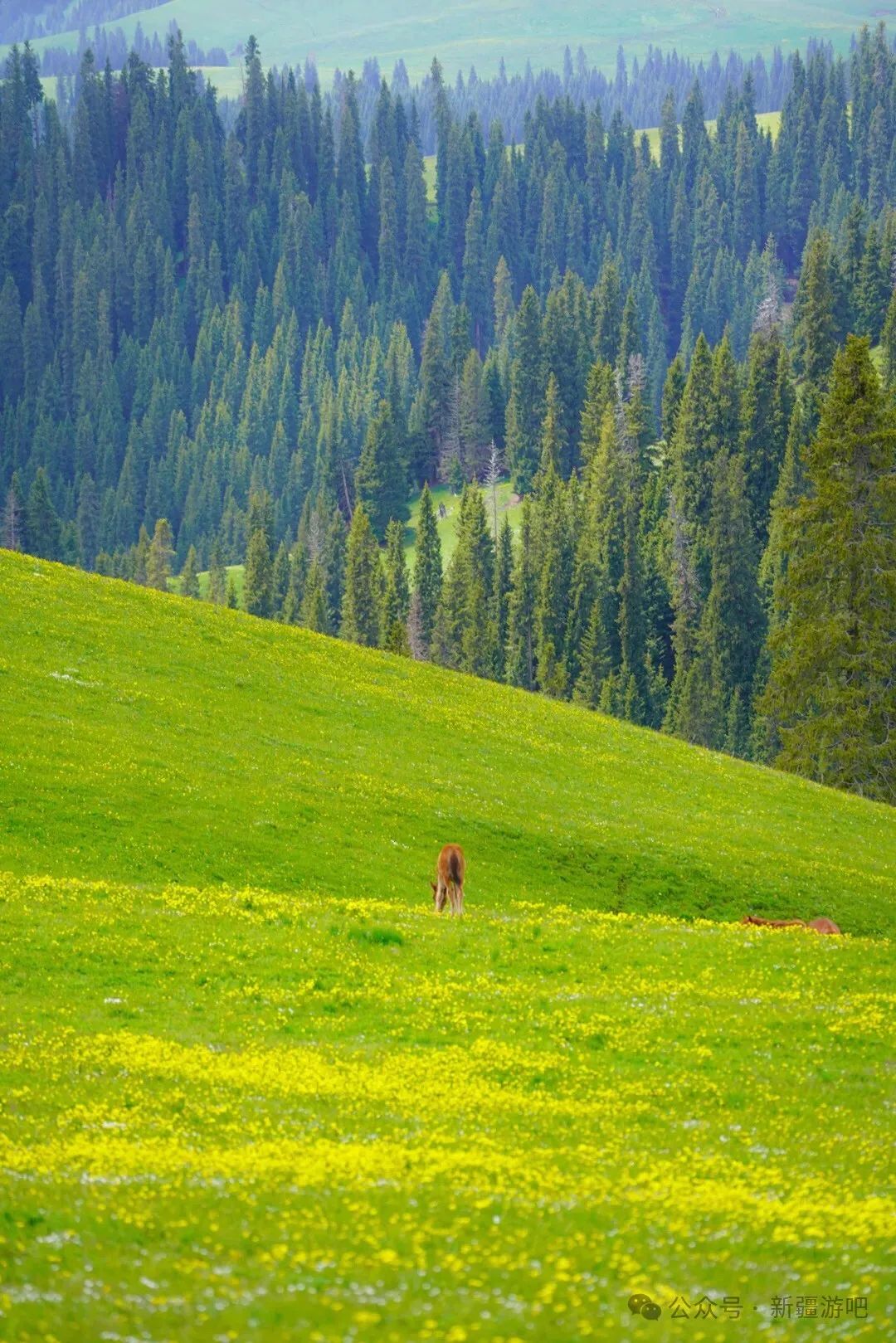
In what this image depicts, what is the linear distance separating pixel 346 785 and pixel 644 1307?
31.3m

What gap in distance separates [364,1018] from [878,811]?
36.8 m

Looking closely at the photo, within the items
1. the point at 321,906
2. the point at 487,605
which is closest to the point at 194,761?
the point at 321,906

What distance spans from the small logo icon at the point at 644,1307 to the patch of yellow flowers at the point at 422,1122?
14 cm

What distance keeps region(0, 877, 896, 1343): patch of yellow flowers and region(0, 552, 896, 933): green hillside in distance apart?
709 cm

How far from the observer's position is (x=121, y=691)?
47688 millimetres

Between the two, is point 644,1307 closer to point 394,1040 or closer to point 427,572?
point 394,1040

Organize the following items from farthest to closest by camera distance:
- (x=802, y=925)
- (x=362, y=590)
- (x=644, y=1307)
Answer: (x=362, y=590)
(x=802, y=925)
(x=644, y=1307)

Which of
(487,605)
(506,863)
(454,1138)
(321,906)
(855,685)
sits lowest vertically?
(487,605)

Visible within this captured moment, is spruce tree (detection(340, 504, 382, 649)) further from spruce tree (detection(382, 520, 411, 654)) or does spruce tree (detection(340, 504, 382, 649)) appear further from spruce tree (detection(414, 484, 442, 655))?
spruce tree (detection(414, 484, 442, 655))

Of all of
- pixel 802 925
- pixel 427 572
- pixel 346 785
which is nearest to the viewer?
pixel 802 925

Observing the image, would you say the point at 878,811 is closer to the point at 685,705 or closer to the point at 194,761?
the point at 194,761

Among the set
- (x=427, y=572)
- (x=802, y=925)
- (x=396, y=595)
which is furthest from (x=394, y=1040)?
(x=427, y=572)

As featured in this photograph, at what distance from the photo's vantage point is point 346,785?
1735 inches

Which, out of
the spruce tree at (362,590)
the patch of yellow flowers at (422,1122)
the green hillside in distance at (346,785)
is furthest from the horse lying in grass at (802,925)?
the spruce tree at (362,590)
